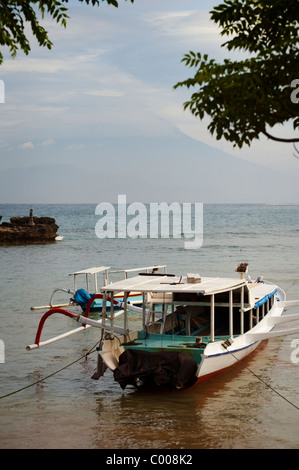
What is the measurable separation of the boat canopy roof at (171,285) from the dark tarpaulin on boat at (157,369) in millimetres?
1330

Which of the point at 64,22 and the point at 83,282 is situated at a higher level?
the point at 64,22

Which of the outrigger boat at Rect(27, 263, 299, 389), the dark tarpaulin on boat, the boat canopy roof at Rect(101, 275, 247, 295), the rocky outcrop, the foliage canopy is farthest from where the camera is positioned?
the rocky outcrop

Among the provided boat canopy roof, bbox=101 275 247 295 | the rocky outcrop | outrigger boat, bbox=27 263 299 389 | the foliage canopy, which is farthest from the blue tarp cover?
the rocky outcrop

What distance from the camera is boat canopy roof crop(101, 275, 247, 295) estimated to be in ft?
42.9

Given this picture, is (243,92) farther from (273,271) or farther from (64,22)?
(273,271)

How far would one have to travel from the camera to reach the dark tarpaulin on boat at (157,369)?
12219mm

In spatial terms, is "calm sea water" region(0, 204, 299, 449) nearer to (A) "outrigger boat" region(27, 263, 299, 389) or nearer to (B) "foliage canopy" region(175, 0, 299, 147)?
(A) "outrigger boat" region(27, 263, 299, 389)

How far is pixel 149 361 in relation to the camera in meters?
12.5

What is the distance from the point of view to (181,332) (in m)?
15.2

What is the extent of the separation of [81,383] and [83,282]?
652 inches

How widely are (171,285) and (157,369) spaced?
2.07m

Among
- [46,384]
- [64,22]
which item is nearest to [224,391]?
[46,384]

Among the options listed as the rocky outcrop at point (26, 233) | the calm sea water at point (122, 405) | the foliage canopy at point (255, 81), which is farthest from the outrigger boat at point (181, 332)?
the rocky outcrop at point (26, 233)

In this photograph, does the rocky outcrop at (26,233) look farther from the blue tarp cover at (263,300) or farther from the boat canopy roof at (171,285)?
the boat canopy roof at (171,285)
